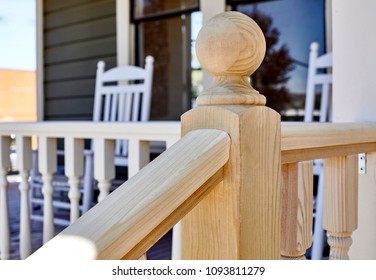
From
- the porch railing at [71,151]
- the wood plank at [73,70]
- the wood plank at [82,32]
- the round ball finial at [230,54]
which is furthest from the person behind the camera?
the wood plank at [73,70]

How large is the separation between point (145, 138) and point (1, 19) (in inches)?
184

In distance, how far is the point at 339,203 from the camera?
105 centimetres

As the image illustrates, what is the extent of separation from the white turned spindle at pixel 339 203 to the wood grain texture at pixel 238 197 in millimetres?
397

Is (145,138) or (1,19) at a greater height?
(1,19)

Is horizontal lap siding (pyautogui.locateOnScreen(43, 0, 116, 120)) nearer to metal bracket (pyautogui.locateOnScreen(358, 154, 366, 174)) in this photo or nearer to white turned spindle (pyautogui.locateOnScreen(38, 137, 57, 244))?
white turned spindle (pyautogui.locateOnScreen(38, 137, 57, 244))

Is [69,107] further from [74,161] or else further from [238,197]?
[238,197]

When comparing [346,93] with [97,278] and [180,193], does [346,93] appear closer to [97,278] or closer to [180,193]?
[180,193]

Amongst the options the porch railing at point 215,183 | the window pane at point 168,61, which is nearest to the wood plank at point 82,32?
Result: the window pane at point 168,61

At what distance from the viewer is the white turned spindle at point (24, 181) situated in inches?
68.5

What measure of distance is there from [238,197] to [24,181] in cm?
133

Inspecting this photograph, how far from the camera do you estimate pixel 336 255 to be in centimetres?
106

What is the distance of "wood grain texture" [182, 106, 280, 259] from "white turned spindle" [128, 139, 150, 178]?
0.72 m

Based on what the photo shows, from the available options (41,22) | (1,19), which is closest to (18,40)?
(1,19)

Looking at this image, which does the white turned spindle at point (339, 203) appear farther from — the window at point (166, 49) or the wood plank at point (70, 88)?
the wood plank at point (70, 88)
